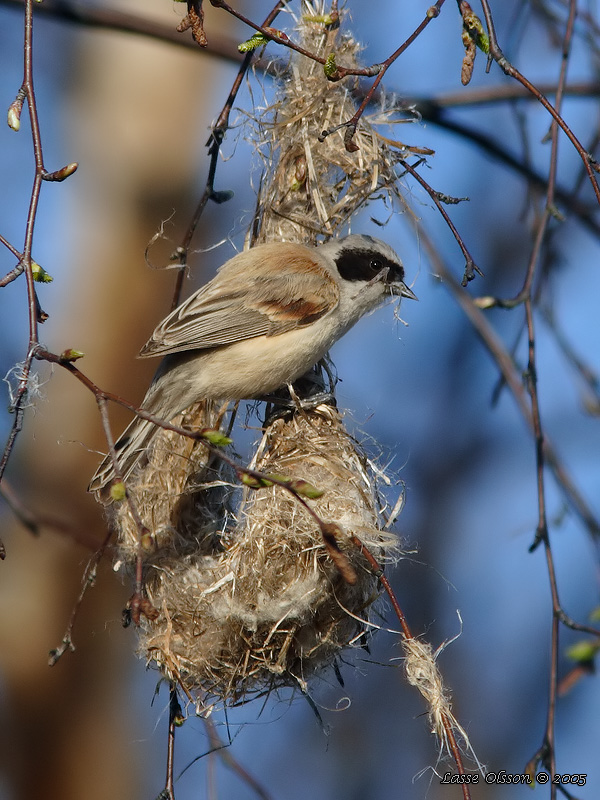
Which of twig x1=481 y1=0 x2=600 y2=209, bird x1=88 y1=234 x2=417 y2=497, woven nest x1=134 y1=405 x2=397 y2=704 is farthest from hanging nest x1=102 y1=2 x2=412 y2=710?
twig x1=481 y1=0 x2=600 y2=209

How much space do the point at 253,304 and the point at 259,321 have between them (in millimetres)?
73

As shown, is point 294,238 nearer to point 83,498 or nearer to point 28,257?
point 28,257

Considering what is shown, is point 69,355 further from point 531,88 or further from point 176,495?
point 176,495

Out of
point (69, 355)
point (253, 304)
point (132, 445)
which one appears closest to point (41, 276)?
point (69, 355)

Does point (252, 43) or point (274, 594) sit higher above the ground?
point (252, 43)

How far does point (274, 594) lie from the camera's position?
9.43 feet

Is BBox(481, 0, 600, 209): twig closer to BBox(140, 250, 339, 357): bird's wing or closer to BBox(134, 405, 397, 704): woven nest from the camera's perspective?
BBox(134, 405, 397, 704): woven nest

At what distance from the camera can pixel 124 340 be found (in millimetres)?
5938

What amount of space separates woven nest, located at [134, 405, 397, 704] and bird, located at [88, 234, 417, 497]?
1.40 feet

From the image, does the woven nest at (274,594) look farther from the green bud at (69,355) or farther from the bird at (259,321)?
the green bud at (69,355)

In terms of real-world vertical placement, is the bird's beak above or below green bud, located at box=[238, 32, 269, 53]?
below

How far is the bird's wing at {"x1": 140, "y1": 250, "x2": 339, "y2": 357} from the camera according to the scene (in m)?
3.40

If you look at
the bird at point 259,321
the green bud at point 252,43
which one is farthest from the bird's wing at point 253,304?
the green bud at point 252,43

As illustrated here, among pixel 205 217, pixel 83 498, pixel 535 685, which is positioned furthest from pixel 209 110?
pixel 535 685
